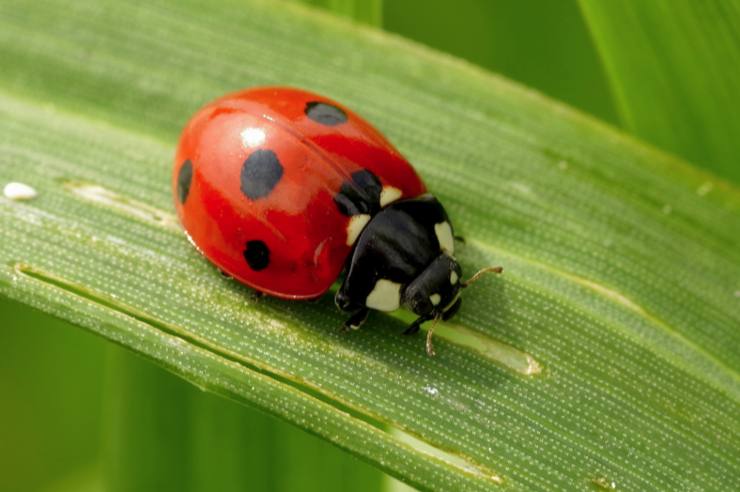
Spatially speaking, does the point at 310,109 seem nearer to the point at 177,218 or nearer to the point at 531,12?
the point at 177,218

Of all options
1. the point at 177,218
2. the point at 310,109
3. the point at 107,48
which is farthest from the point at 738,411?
the point at 107,48

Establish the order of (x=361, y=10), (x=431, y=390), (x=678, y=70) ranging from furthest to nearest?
(x=361, y=10) → (x=678, y=70) → (x=431, y=390)

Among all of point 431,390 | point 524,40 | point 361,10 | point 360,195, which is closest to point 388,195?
point 360,195

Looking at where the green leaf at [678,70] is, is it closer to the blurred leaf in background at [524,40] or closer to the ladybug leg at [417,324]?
the blurred leaf in background at [524,40]

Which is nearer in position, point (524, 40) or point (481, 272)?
point (481, 272)

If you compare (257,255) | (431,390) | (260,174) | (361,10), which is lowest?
(431,390)

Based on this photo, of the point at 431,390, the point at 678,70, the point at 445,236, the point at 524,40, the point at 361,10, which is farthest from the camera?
the point at 524,40

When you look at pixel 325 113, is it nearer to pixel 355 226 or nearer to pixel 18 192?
pixel 355 226

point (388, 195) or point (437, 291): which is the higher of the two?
point (388, 195)
